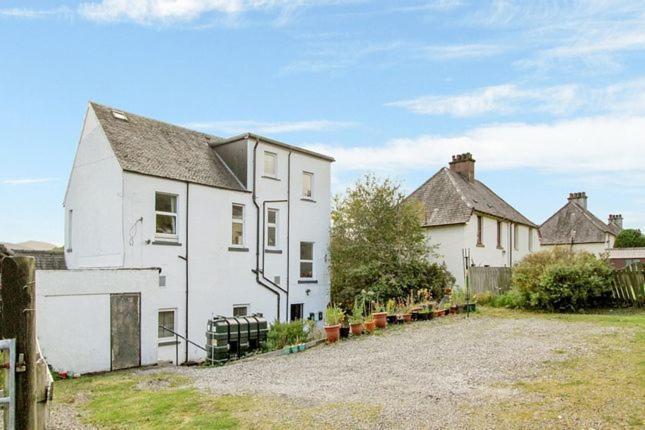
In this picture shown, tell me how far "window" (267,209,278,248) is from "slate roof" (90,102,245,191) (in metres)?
1.99

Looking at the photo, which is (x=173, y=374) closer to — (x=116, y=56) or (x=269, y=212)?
(x=116, y=56)

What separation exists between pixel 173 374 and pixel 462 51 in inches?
434

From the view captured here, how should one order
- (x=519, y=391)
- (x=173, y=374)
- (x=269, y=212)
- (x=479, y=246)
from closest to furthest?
(x=519, y=391) → (x=173, y=374) → (x=269, y=212) → (x=479, y=246)

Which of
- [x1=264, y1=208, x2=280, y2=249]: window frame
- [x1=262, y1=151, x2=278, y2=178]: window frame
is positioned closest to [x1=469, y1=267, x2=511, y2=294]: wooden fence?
[x1=264, y1=208, x2=280, y2=249]: window frame

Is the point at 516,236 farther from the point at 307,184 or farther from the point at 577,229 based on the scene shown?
the point at 307,184

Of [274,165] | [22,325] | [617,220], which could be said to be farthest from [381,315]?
[617,220]

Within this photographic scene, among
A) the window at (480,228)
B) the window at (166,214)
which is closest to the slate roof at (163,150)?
the window at (166,214)

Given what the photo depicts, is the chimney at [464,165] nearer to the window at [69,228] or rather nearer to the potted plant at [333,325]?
the potted plant at [333,325]

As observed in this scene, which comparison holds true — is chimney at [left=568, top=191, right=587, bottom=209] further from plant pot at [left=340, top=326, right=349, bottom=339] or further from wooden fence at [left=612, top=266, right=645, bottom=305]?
plant pot at [left=340, top=326, right=349, bottom=339]

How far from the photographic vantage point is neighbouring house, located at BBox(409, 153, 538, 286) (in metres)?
27.2

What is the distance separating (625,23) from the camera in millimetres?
10906

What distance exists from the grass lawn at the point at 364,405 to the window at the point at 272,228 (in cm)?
1087

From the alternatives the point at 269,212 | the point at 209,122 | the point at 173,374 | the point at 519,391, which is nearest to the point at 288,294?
the point at 269,212

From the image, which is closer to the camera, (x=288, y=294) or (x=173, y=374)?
(x=173, y=374)
